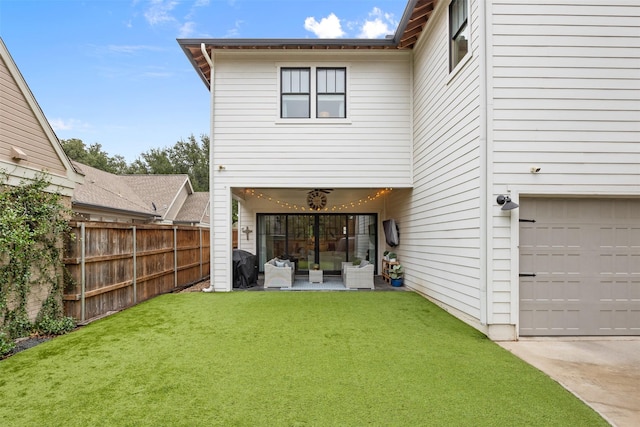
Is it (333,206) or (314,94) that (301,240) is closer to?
(333,206)

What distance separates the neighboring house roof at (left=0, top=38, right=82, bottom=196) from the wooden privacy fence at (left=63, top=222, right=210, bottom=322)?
37.4 inches

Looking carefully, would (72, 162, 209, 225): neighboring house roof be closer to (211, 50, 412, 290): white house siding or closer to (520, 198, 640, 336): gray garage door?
(211, 50, 412, 290): white house siding

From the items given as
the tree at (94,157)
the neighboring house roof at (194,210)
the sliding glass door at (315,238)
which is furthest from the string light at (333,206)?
the tree at (94,157)

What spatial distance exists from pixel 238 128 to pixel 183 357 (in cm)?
532

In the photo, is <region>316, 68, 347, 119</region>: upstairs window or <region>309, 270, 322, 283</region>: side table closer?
<region>316, 68, 347, 119</region>: upstairs window

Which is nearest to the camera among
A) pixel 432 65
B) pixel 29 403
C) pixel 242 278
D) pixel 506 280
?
pixel 29 403

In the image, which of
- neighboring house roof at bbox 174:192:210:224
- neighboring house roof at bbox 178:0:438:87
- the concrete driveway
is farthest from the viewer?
neighboring house roof at bbox 174:192:210:224

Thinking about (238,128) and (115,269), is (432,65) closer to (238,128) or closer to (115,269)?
(238,128)

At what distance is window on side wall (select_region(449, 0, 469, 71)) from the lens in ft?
16.1

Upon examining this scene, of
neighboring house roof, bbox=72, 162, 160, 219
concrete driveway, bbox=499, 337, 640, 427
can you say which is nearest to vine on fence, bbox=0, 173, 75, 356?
concrete driveway, bbox=499, 337, 640, 427

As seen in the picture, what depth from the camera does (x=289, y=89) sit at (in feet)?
24.5

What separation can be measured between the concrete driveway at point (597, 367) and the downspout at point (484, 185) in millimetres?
635

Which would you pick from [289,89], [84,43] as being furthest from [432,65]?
[84,43]

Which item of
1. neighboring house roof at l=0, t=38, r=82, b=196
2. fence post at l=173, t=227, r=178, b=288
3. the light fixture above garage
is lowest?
fence post at l=173, t=227, r=178, b=288
